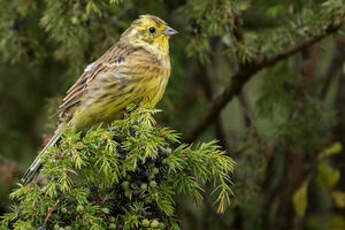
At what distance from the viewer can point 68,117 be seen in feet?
10.2

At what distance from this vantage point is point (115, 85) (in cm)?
303

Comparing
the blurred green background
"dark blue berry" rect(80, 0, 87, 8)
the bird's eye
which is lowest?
the blurred green background

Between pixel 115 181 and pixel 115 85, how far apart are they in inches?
40.6

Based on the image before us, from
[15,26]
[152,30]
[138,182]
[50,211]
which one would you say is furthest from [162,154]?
[15,26]

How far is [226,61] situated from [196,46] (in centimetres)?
121

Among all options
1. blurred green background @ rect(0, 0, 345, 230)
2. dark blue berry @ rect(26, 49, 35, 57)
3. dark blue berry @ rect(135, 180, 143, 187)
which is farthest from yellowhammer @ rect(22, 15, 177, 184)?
dark blue berry @ rect(135, 180, 143, 187)

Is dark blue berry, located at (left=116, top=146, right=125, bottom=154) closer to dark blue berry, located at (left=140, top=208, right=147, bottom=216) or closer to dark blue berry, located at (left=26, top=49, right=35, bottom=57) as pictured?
dark blue berry, located at (left=140, top=208, right=147, bottom=216)

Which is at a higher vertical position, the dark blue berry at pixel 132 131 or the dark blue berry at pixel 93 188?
the dark blue berry at pixel 132 131

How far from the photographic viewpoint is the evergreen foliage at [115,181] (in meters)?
1.95

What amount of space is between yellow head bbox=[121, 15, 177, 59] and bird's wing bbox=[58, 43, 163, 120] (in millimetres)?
107

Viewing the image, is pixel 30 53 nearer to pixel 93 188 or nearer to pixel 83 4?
pixel 83 4

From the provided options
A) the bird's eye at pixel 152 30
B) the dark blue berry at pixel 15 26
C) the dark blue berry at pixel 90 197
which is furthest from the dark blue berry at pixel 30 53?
the dark blue berry at pixel 90 197

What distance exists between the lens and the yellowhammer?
2994 millimetres

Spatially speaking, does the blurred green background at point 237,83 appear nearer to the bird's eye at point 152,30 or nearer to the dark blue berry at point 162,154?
the bird's eye at point 152,30
